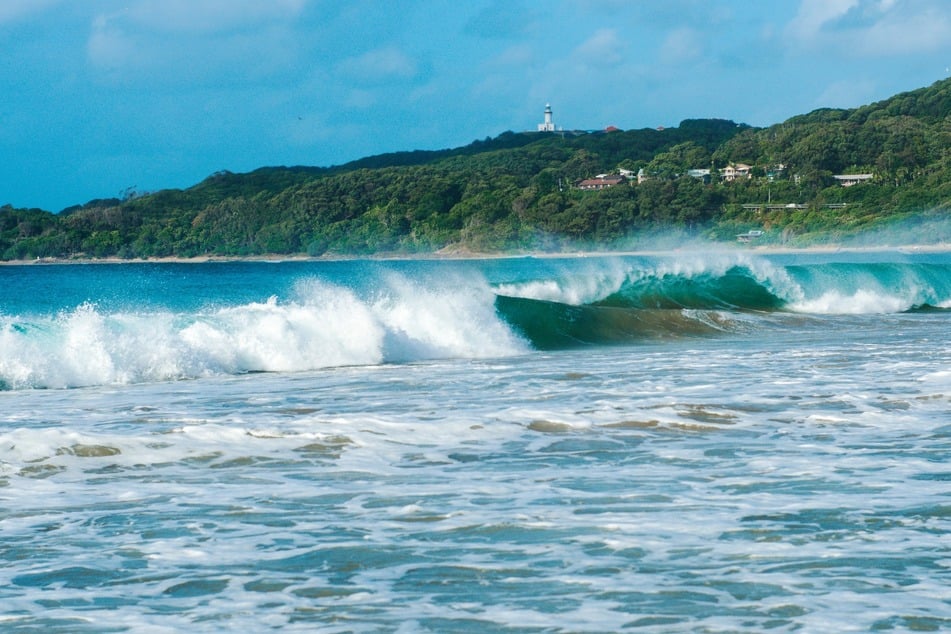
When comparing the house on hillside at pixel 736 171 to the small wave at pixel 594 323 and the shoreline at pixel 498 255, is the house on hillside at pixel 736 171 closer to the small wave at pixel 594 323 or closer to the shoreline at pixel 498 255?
the shoreline at pixel 498 255

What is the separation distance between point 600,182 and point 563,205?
569 inches

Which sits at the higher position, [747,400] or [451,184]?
[451,184]

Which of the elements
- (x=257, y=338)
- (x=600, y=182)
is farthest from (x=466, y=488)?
(x=600, y=182)

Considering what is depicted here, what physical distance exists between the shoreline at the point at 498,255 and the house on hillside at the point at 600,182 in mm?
17469

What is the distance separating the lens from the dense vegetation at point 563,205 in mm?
113375

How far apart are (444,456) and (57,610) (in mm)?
3730

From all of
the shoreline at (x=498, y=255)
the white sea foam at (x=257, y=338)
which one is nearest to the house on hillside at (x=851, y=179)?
the shoreline at (x=498, y=255)

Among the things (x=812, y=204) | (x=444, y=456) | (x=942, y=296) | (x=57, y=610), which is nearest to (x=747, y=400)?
(x=444, y=456)

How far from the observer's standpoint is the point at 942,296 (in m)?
35.2

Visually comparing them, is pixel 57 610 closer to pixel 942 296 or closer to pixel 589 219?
pixel 942 296

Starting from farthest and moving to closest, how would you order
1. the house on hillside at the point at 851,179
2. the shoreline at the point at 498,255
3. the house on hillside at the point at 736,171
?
the house on hillside at the point at 736,171, the house on hillside at the point at 851,179, the shoreline at the point at 498,255

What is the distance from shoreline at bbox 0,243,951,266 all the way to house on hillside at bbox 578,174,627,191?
688 inches

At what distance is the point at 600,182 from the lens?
444 feet

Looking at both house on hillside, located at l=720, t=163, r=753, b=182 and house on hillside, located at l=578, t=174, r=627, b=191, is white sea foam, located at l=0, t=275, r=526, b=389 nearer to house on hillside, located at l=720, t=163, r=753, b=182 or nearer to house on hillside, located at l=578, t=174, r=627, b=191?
house on hillside, located at l=578, t=174, r=627, b=191
